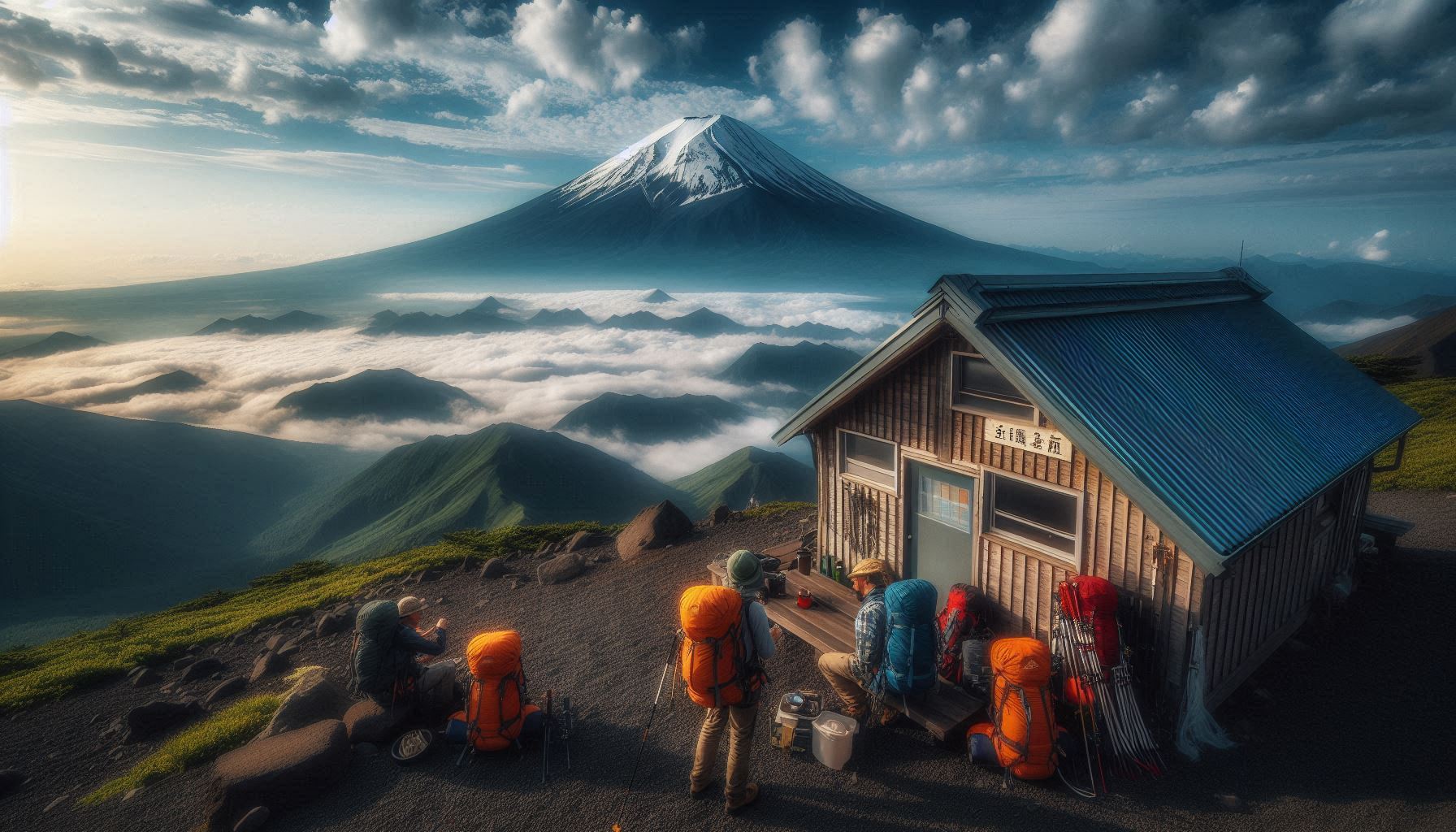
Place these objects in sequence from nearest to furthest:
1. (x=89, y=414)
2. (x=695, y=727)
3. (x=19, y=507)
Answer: (x=695, y=727) < (x=19, y=507) < (x=89, y=414)

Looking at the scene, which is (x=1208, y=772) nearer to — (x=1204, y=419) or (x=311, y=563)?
(x=1204, y=419)

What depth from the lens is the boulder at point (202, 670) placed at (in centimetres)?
1216

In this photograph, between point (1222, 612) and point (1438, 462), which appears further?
point (1438, 462)

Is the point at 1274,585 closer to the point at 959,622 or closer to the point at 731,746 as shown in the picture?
the point at 959,622

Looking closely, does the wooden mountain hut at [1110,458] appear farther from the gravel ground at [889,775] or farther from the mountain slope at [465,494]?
the mountain slope at [465,494]

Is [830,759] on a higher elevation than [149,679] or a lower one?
higher

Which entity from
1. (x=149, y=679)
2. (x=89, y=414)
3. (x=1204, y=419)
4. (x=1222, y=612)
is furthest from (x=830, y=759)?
(x=89, y=414)

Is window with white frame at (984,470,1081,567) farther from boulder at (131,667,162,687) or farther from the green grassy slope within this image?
boulder at (131,667,162,687)

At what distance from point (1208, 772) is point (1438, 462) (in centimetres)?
2313

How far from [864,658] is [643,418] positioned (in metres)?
167

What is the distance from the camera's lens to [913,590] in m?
6.92

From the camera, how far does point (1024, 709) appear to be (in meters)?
6.67

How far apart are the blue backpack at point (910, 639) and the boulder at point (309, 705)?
767 cm

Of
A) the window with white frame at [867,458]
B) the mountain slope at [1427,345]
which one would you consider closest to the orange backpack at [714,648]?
the window with white frame at [867,458]
